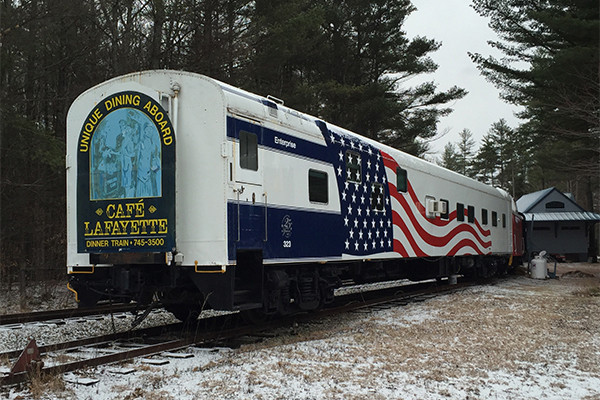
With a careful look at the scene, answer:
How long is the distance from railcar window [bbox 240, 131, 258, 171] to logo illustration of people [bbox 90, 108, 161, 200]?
1070 mm

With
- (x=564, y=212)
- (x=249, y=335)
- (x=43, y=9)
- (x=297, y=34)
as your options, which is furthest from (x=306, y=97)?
(x=564, y=212)

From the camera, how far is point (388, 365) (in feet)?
21.1

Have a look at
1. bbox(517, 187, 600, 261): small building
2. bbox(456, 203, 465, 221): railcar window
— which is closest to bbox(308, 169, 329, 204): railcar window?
bbox(456, 203, 465, 221): railcar window

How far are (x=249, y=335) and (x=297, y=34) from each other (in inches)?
557

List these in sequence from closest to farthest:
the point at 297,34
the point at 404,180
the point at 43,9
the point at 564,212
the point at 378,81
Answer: the point at 404,180
the point at 43,9
the point at 297,34
the point at 378,81
the point at 564,212

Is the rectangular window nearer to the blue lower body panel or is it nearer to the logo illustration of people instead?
the blue lower body panel

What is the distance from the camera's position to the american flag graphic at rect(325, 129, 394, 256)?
10.1 metres

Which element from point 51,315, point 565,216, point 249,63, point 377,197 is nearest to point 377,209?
point 377,197

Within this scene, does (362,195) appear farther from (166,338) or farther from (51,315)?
(51,315)

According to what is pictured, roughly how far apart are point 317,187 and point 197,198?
2.52 metres

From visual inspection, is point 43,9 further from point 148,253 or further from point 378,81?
point 378,81

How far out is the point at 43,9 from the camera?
14227mm

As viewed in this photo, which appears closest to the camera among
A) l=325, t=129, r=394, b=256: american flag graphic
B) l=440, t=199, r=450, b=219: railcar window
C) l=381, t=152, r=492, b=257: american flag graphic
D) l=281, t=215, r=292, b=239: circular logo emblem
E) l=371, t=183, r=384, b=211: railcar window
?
l=281, t=215, r=292, b=239: circular logo emblem

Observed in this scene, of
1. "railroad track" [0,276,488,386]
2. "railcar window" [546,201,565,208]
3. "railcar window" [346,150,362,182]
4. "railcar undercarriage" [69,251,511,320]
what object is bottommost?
"railroad track" [0,276,488,386]
